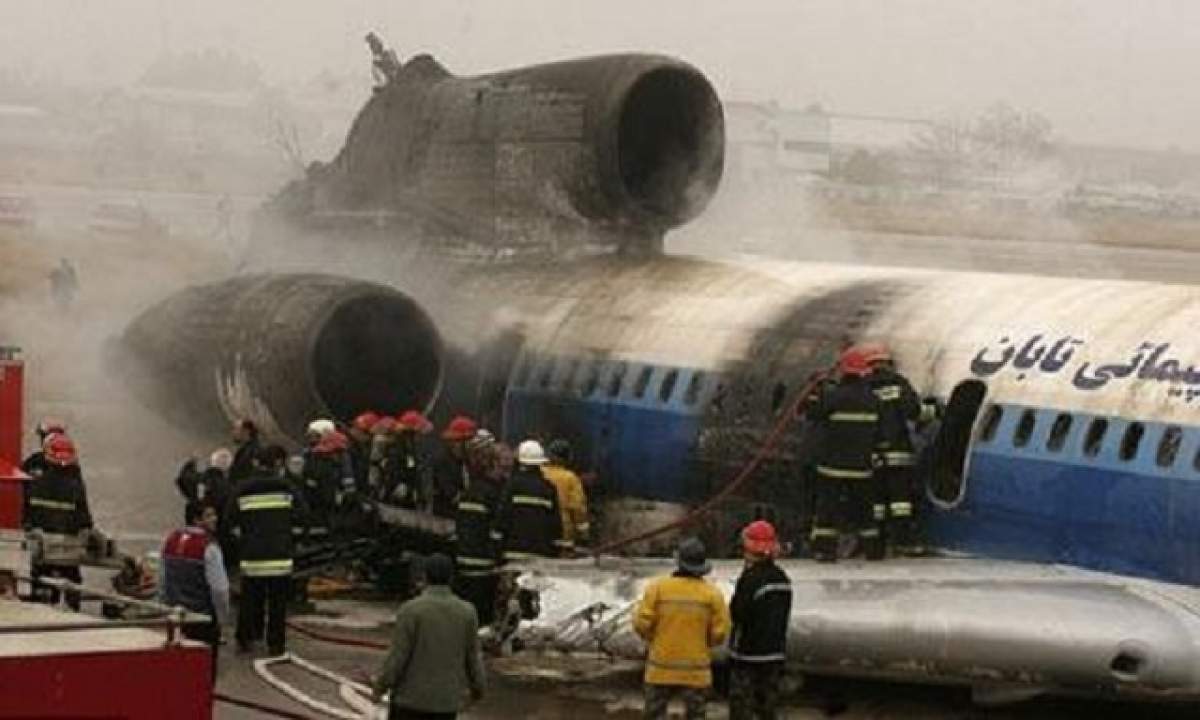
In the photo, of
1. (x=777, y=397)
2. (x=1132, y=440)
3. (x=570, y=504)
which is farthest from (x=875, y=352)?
(x=570, y=504)

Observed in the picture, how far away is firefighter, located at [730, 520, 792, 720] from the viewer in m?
11.9

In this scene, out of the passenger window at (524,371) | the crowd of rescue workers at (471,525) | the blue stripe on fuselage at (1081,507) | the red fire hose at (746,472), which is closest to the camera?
the crowd of rescue workers at (471,525)

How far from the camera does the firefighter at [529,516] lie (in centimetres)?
1520

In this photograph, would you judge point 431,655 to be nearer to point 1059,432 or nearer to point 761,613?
point 761,613

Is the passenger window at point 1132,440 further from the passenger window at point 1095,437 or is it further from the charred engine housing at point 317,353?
the charred engine housing at point 317,353

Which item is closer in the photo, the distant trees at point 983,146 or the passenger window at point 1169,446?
the passenger window at point 1169,446

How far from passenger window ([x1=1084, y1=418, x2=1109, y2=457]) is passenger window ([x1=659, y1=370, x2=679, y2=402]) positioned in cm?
473

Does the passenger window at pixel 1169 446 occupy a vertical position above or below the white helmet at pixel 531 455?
above

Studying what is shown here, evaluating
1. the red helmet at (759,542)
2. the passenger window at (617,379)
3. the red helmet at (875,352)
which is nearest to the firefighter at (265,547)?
the red helmet at (759,542)

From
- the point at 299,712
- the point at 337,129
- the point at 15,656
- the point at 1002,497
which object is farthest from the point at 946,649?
the point at 337,129

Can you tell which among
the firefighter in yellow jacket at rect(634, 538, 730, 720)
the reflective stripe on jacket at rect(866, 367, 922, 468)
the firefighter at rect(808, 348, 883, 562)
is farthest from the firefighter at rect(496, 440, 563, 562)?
the firefighter in yellow jacket at rect(634, 538, 730, 720)

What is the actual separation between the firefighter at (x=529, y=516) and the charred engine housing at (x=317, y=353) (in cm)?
418

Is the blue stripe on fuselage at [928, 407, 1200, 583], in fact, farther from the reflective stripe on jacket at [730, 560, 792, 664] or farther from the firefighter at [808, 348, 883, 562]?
the reflective stripe on jacket at [730, 560, 792, 664]

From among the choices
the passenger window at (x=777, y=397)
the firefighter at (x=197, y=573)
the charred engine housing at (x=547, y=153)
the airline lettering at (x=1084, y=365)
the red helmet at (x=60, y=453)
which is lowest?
the firefighter at (x=197, y=573)
